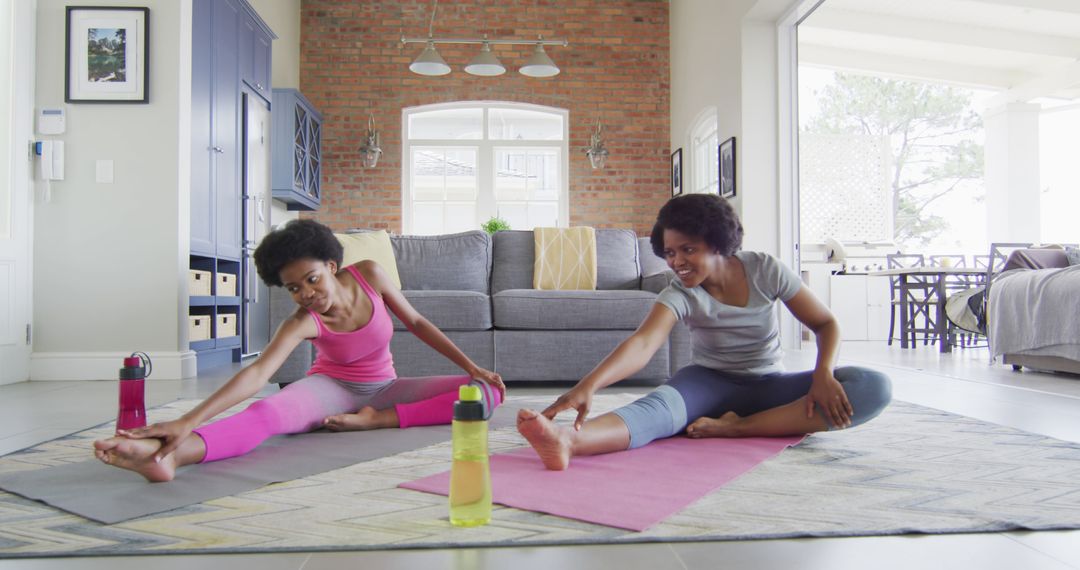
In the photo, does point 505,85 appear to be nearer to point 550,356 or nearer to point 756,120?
point 756,120

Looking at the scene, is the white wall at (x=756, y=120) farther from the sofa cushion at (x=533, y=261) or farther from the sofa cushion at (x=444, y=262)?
the sofa cushion at (x=444, y=262)

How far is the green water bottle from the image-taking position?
122 centimetres

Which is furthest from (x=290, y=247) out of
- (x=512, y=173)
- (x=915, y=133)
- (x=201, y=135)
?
(x=915, y=133)

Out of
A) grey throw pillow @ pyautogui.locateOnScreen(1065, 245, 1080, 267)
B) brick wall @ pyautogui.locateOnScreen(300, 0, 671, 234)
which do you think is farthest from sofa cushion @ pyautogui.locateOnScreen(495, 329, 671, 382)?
brick wall @ pyautogui.locateOnScreen(300, 0, 671, 234)

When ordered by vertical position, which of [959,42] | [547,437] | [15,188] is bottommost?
[547,437]

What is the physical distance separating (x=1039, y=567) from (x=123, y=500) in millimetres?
1587

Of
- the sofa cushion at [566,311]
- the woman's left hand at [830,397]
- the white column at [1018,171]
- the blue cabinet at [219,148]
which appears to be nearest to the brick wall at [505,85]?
the blue cabinet at [219,148]

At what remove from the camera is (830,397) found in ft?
6.02

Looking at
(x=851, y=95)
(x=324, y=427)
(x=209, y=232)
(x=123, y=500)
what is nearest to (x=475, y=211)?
(x=209, y=232)

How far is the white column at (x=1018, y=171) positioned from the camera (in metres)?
8.58

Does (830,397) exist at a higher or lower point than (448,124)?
lower

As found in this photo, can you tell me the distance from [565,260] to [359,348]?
7.47ft

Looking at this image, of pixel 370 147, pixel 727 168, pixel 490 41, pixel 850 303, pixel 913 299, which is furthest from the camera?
pixel 490 41

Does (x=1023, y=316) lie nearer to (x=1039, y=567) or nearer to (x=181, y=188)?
(x=1039, y=567)
